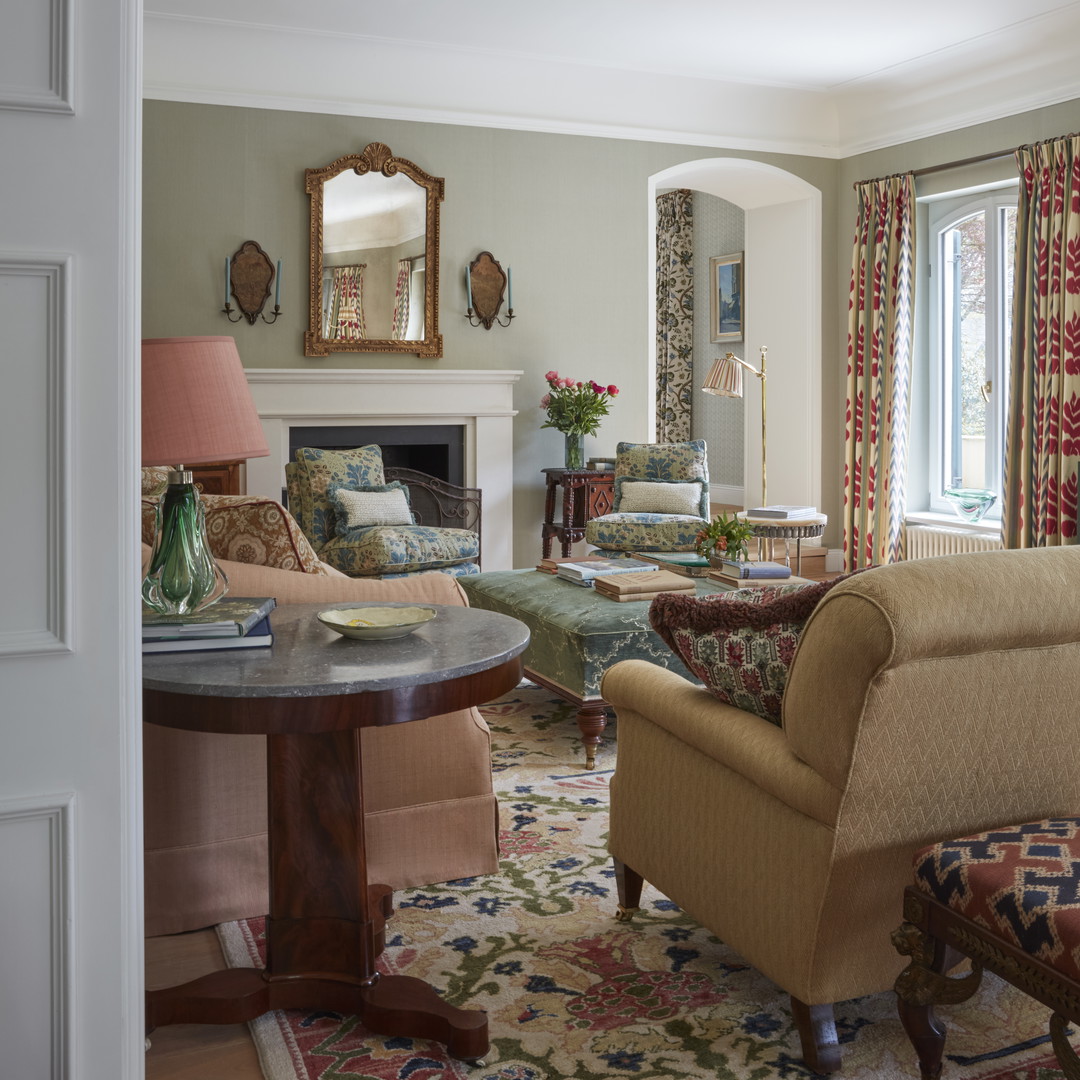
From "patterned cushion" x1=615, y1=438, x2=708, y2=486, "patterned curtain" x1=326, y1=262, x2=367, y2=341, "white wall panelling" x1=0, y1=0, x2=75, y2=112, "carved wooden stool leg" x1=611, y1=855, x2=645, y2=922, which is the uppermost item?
"patterned curtain" x1=326, y1=262, x2=367, y2=341

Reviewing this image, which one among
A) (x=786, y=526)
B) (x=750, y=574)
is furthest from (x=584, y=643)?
(x=786, y=526)

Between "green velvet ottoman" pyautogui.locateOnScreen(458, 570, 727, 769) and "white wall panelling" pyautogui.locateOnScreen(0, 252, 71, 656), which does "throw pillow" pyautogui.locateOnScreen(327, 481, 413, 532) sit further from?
"white wall panelling" pyautogui.locateOnScreen(0, 252, 71, 656)

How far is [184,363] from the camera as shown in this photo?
6.78ft

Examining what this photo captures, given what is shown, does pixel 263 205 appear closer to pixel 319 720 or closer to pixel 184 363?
pixel 184 363

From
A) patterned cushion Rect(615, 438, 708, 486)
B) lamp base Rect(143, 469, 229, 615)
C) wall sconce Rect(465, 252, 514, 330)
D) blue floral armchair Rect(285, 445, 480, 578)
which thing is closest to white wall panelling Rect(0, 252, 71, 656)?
lamp base Rect(143, 469, 229, 615)

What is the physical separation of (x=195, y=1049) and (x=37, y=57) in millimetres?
1606

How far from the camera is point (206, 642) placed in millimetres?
2014

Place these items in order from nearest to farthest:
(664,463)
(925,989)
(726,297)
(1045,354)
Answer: (925,989)
(1045,354)
(664,463)
(726,297)

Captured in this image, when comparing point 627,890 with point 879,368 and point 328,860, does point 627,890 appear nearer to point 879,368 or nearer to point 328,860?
point 328,860

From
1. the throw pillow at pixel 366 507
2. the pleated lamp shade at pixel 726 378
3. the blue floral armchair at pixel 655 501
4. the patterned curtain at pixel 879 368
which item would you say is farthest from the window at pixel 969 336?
the throw pillow at pixel 366 507

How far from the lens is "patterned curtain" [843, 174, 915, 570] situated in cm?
701

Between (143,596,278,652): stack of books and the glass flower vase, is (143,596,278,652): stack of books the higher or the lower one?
the lower one

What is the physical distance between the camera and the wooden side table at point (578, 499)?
262 inches

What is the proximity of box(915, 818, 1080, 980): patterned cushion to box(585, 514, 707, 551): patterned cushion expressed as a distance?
4275 mm
